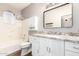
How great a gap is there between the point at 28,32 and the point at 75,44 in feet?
6.79

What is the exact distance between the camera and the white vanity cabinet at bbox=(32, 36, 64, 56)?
50.3 inches

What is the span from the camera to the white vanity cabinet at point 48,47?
4.19 ft

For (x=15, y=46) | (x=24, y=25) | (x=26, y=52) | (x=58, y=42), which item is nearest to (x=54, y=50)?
(x=58, y=42)

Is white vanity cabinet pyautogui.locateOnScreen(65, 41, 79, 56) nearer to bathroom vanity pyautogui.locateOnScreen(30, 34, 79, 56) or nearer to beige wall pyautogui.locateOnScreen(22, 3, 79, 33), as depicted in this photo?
bathroom vanity pyautogui.locateOnScreen(30, 34, 79, 56)

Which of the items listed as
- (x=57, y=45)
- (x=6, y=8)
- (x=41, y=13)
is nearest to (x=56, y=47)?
(x=57, y=45)

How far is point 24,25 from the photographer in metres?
3.08

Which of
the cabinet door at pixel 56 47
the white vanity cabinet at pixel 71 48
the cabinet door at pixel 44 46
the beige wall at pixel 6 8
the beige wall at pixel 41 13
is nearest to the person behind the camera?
the white vanity cabinet at pixel 71 48

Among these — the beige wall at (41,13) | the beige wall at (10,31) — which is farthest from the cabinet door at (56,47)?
the beige wall at (10,31)

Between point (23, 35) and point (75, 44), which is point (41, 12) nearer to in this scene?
point (23, 35)

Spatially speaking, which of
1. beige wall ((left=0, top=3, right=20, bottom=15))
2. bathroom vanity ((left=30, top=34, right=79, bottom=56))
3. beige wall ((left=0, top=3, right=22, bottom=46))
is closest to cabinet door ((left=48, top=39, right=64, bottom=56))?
bathroom vanity ((left=30, top=34, right=79, bottom=56))

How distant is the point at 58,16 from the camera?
1920 millimetres

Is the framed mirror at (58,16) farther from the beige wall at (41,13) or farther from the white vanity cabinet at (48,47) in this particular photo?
the white vanity cabinet at (48,47)

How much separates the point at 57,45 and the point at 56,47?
5 centimetres

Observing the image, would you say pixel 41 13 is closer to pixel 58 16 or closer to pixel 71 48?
pixel 58 16
